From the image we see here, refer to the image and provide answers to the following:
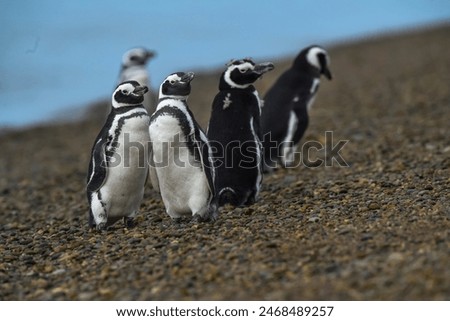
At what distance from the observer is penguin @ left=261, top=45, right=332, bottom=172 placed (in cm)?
926

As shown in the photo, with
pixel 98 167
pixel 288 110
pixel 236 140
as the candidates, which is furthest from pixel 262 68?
pixel 288 110

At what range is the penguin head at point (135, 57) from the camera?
13.4 metres

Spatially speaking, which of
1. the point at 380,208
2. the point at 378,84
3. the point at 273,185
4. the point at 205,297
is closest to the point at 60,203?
the point at 273,185

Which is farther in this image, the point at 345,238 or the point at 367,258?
the point at 345,238

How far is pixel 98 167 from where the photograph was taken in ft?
20.9

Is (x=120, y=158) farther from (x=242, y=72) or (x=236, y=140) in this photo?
(x=242, y=72)

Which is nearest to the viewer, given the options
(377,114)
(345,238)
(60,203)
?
(345,238)

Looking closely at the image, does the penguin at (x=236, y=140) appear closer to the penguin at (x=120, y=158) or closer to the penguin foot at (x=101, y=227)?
the penguin at (x=120, y=158)

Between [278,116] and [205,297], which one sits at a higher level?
[278,116]

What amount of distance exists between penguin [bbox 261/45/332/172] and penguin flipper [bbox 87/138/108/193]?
9.83ft

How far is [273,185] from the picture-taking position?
822 cm

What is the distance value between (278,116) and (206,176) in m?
3.31
